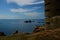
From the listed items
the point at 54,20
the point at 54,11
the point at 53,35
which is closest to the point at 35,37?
the point at 53,35

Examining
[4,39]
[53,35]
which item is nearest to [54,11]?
[53,35]

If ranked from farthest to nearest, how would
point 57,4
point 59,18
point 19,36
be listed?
1. point 57,4
2. point 59,18
3. point 19,36

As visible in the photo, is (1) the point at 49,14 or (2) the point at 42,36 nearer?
(2) the point at 42,36

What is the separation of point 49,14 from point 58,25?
1.15m

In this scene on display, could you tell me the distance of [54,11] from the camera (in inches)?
195

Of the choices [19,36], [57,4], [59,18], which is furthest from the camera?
[57,4]

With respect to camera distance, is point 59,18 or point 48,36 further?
point 59,18

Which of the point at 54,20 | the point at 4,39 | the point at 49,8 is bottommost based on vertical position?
the point at 4,39

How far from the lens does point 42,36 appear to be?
3.04 m

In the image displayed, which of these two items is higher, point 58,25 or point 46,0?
point 46,0

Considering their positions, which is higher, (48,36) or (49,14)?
(49,14)

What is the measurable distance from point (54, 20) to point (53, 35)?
0.97 metres

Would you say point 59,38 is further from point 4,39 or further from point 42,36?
point 4,39

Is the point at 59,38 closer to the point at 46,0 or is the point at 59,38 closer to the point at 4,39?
the point at 4,39
